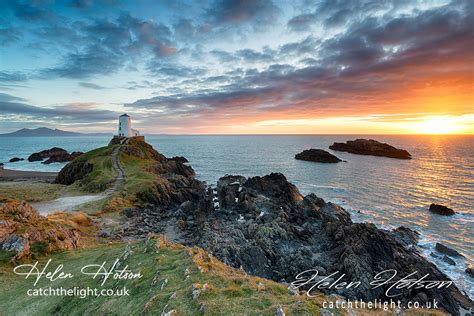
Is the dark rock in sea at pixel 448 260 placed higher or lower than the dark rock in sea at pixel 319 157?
lower

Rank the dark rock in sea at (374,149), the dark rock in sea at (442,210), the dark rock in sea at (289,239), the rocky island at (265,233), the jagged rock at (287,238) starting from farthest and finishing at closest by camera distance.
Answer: the dark rock in sea at (374,149) < the dark rock in sea at (442,210) < the jagged rock at (287,238) < the dark rock in sea at (289,239) < the rocky island at (265,233)

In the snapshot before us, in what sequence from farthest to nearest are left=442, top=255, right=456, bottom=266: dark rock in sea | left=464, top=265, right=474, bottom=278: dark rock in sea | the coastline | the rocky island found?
1. the coastline
2. left=442, top=255, right=456, bottom=266: dark rock in sea
3. left=464, top=265, right=474, bottom=278: dark rock in sea
4. the rocky island

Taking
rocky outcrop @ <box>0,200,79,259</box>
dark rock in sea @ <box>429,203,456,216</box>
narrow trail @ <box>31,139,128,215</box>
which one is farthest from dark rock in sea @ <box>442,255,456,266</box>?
narrow trail @ <box>31,139,128,215</box>

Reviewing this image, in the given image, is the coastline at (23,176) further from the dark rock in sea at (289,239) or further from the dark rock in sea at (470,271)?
the dark rock in sea at (470,271)

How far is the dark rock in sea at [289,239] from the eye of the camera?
25688 millimetres

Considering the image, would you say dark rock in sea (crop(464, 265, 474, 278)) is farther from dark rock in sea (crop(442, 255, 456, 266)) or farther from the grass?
the grass

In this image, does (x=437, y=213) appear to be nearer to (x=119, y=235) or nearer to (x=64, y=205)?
(x=119, y=235)

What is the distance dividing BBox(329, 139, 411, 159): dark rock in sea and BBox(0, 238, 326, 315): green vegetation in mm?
157139

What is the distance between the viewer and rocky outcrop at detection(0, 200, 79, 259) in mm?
19766

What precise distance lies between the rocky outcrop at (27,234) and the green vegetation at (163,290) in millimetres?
1501

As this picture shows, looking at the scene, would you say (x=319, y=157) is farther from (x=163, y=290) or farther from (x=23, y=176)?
(x=163, y=290)

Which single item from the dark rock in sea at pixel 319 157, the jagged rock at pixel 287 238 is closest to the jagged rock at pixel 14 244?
the jagged rock at pixel 287 238

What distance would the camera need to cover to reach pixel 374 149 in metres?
163

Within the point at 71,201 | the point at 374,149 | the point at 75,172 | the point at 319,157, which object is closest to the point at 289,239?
the point at 71,201
